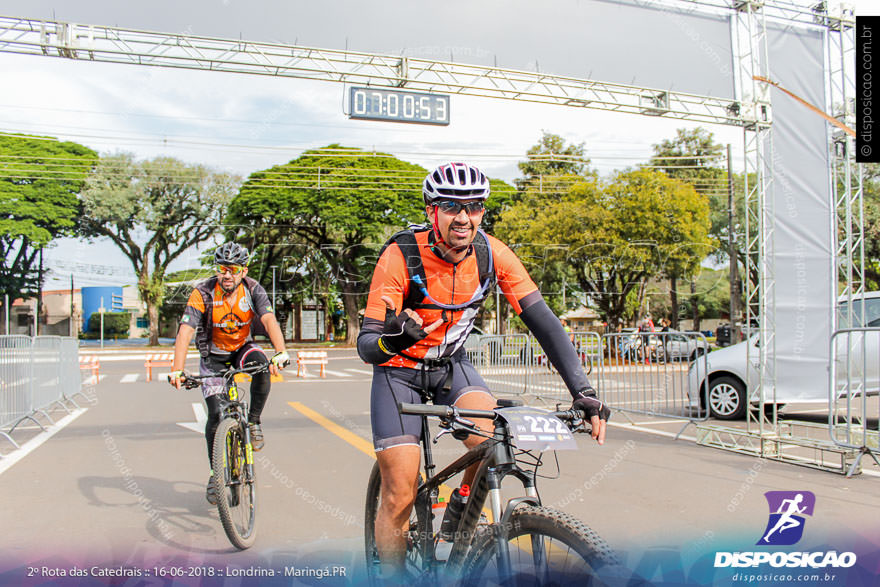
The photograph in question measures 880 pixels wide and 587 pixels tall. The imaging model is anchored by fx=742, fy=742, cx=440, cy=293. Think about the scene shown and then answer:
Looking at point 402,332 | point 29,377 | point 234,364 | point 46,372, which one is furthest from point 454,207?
point 46,372

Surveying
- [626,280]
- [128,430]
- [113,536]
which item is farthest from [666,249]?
[113,536]

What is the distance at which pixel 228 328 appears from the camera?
208 inches

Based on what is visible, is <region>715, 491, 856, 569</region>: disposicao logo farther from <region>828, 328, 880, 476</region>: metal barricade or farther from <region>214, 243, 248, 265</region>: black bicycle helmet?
<region>214, 243, 248, 265</region>: black bicycle helmet

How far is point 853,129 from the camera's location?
848 centimetres

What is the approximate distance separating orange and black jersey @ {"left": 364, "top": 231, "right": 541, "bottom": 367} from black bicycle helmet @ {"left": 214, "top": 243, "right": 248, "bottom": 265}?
90.1 inches

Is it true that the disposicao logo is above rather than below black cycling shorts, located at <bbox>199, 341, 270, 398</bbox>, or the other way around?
below

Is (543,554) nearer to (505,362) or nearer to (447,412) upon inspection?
(447,412)

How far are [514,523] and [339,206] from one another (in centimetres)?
4340

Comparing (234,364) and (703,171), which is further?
(703,171)

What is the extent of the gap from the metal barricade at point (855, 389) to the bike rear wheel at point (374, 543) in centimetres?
516

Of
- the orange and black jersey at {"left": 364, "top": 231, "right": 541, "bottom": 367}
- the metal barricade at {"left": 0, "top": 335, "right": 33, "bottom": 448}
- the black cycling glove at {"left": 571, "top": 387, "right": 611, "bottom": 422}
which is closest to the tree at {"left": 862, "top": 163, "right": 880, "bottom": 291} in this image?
the metal barricade at {"left": 0, "top": 335, "right": 33, "bottom": 448}

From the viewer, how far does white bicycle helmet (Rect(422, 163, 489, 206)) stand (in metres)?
2.93

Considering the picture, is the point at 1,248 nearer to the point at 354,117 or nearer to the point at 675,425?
the point at 354,117

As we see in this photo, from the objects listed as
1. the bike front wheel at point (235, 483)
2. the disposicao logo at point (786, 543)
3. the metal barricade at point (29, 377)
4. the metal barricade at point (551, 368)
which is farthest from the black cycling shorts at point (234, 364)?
the metal barricade at point (551, 368)
